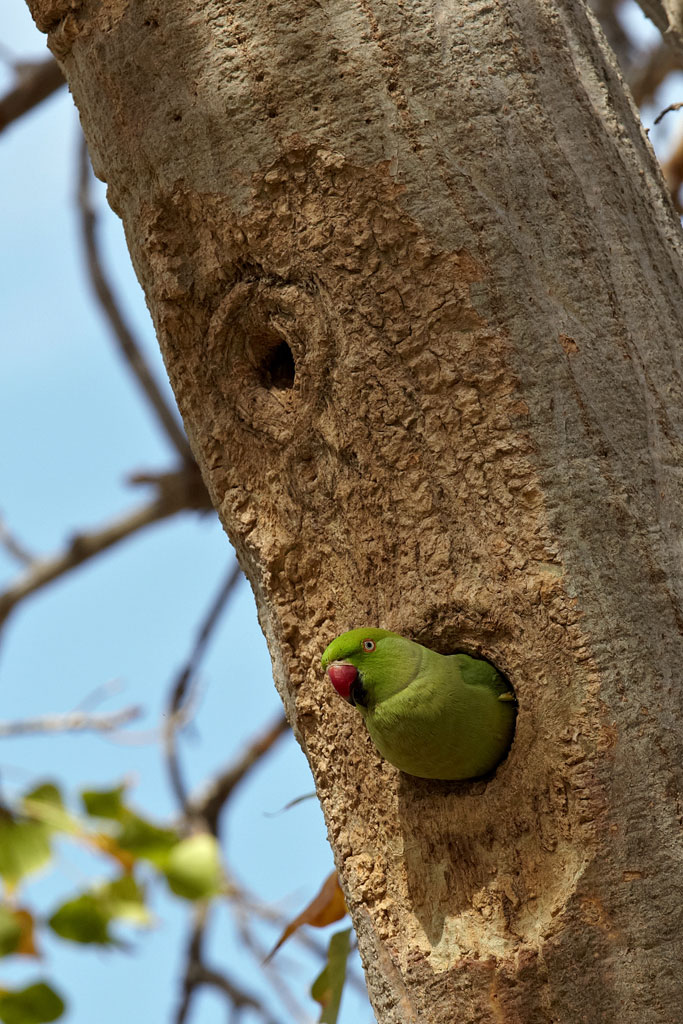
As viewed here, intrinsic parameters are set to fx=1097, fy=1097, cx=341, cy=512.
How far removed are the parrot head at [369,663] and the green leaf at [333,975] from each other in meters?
0.82

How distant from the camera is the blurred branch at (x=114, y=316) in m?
4.98

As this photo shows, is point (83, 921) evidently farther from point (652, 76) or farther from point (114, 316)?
point (652, 76)

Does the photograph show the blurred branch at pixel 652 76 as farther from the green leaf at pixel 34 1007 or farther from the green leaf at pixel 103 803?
the green leaf at pixel 34 1007

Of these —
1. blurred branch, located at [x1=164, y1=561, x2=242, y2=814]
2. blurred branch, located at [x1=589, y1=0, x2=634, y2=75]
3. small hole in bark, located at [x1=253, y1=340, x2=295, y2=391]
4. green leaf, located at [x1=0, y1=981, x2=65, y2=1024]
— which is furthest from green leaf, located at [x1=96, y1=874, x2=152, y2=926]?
blurred branch, located at [x1=589, y1=0, x2=634, y2=75]

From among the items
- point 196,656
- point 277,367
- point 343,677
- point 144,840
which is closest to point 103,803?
point 144,840

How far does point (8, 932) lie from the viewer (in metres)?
1.36

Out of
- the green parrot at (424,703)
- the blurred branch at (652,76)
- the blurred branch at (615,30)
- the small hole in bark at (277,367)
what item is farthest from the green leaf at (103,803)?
the blurred branch at (615,30)

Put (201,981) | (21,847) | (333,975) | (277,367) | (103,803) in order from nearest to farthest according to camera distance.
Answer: (21,847), (103,803), (277,367), (333,975), (201,981)

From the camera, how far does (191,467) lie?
4.73 m

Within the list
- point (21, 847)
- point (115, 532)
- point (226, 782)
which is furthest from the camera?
point (226, 782)

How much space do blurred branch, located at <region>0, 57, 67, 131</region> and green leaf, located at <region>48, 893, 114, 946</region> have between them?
3.53 metres

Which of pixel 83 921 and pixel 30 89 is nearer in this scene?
pixel 83 921

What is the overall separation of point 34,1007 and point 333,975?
4.32ft

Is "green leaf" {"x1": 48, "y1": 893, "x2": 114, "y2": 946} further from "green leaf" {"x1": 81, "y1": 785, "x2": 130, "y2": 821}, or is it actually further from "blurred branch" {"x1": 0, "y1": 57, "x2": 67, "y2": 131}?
"blurred branch" {"x1": 0, "y1": 57, "x2": 67, "y2": 131}
